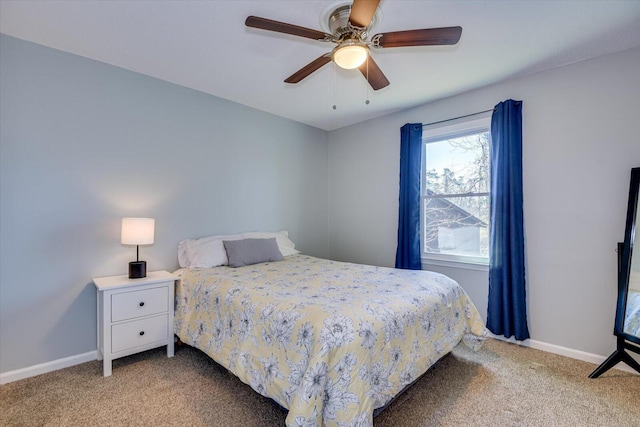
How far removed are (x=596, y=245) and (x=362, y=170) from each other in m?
2.52

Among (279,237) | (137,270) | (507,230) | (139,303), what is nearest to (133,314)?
(139,303)

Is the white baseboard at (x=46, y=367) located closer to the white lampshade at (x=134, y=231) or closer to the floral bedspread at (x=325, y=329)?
the floral bedspread at (x=325, y=329)

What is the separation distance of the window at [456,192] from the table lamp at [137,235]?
9.39ft

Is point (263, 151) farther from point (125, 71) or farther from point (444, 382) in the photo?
point (444, 382)

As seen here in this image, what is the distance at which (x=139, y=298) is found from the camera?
2311mm

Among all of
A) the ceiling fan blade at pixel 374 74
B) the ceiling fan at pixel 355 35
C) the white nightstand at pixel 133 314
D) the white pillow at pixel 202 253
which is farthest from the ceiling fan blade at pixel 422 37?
the white nightstand at pixel 133 314

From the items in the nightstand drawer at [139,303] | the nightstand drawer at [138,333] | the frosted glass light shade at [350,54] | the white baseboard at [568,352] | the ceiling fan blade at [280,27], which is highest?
the ceiling fan blade at [280,27]

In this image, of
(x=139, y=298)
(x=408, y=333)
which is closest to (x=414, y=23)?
(x=408, y=333)

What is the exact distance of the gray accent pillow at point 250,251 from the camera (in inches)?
113

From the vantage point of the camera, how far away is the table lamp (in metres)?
2.36

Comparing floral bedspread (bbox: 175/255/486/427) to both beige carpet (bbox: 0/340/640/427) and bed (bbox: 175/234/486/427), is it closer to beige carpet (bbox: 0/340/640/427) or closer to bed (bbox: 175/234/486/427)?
bed (bbox: 175/234/486/427)

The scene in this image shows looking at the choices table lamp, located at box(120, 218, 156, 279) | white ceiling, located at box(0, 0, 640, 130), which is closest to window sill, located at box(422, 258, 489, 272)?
white ceiling, located at box(0, 0, 640, 130)

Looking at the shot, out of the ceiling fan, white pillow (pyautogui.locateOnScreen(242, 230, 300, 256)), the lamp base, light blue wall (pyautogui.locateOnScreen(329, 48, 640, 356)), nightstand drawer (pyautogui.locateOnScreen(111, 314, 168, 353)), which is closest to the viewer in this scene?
the ceiling fan

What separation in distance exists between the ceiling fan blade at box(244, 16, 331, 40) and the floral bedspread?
5.05 feet
